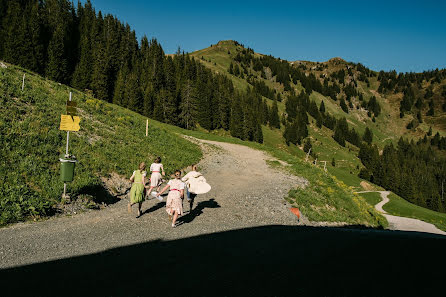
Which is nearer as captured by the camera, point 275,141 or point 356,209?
point 356,209

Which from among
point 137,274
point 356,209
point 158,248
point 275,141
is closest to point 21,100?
point 158,248

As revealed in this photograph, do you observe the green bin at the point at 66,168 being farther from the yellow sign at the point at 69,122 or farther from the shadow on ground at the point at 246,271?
the shadow on ground at the point at 246,271

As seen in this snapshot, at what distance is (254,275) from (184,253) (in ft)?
8.13

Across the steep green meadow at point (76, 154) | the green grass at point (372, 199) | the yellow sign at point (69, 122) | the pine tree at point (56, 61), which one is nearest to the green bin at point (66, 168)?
the steep green meadow at point (76, 154)

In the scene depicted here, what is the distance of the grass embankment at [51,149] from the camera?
1041cm

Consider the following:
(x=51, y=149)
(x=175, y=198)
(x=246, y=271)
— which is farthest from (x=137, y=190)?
(x=51, y=149)

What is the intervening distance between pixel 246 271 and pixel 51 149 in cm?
1436

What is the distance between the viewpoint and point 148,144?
24500 mm

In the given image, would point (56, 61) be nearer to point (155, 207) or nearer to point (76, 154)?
point (76, 154)

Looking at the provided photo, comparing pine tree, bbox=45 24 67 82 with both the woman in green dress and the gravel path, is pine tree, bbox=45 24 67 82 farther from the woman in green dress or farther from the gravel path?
the woman in green dress

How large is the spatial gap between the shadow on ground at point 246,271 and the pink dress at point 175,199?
8.51 ft

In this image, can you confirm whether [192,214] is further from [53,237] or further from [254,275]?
[254,275]

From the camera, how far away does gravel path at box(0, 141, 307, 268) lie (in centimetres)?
711

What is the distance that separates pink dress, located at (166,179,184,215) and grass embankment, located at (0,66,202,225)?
472 centimetres
